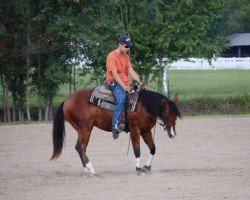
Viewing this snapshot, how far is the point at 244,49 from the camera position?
3194 inches

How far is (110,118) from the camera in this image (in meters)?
13.1

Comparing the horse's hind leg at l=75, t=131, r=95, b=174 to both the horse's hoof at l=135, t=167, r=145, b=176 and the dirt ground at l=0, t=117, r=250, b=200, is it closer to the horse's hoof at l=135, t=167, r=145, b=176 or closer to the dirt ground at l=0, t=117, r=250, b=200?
the dirt ground at l=0, t=117, r=250, b=200

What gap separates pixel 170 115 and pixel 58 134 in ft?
6.85

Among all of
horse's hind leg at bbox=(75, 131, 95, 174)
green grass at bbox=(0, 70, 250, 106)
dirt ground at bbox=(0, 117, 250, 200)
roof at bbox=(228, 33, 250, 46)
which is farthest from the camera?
roof at bbox=(228, 33, 250, 46)

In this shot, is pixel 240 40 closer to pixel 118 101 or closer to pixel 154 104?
pixel 154 104

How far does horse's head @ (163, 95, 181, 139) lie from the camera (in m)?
12.8

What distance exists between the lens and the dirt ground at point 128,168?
34.1 feet

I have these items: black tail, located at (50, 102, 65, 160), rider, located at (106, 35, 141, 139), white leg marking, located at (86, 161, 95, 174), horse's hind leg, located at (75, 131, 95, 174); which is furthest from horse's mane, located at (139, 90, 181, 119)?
black tail, located at (50, 102, 65, 160)

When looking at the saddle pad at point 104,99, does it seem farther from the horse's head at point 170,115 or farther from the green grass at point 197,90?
the green grass at point 197,90

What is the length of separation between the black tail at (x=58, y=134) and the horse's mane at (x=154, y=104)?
1.55 meters

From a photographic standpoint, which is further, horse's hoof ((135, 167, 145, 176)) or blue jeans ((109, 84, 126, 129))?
blue jeans ((109, 84, 126, 129))

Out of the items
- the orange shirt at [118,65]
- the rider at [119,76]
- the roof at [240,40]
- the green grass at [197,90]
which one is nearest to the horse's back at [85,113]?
the rider at [119,76]

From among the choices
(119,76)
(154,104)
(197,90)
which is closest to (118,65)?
(119,76)

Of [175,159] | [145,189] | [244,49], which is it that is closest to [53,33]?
[175,159]
